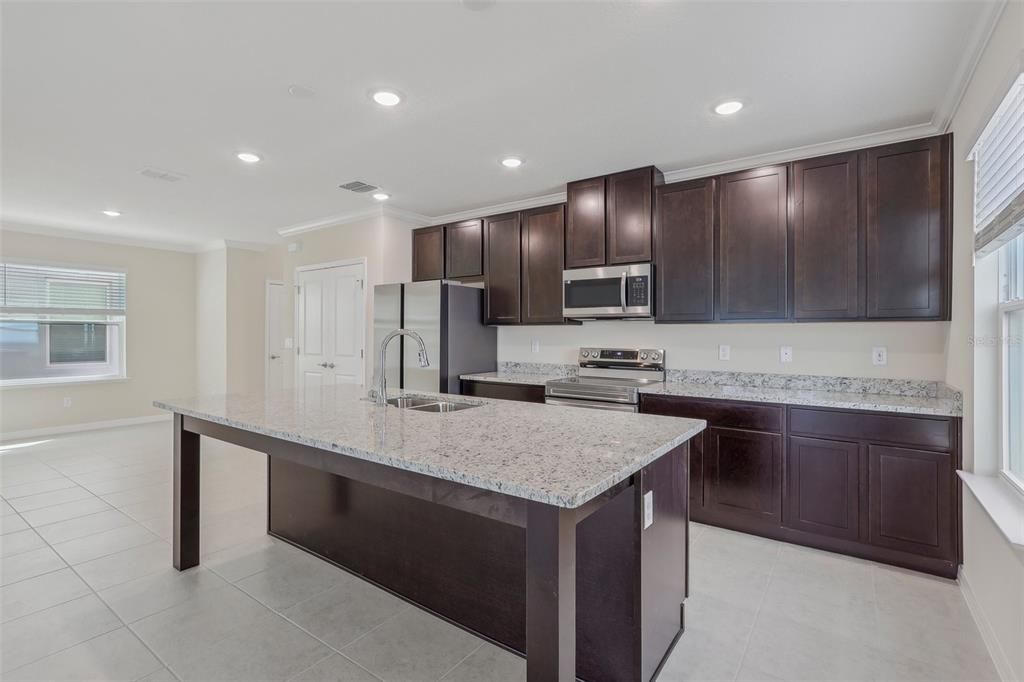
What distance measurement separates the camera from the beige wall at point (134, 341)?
5.62 metres

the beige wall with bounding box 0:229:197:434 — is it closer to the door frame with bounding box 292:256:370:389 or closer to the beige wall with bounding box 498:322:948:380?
the door frame with bounding box 292:256:370:389

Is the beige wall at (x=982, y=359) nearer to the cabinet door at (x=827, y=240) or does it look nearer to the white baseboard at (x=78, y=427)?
the cabinet door at (x=827, y=240)

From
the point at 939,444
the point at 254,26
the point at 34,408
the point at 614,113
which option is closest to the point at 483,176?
the point at 614,113

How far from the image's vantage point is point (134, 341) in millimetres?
6449

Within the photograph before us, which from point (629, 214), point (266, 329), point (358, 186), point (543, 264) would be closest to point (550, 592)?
point (629, 214)

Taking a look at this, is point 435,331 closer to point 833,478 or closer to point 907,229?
point 833,478

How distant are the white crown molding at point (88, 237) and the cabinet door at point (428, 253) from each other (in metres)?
3.82

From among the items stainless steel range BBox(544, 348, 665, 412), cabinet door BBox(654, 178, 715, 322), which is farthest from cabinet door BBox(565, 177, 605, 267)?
stainless steel range BBox(544, 348, 665, 412)

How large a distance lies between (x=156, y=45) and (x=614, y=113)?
2.20 meters

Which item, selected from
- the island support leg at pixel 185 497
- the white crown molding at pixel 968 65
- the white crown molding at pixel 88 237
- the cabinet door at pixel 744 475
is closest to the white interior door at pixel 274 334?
the white crown molding at pixel 88 237

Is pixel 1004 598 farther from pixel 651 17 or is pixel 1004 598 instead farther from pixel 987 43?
pixel 651 17

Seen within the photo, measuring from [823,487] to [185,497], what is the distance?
11.3 feet

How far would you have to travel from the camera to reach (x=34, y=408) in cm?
568

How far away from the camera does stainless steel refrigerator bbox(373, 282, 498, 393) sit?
4234mm
